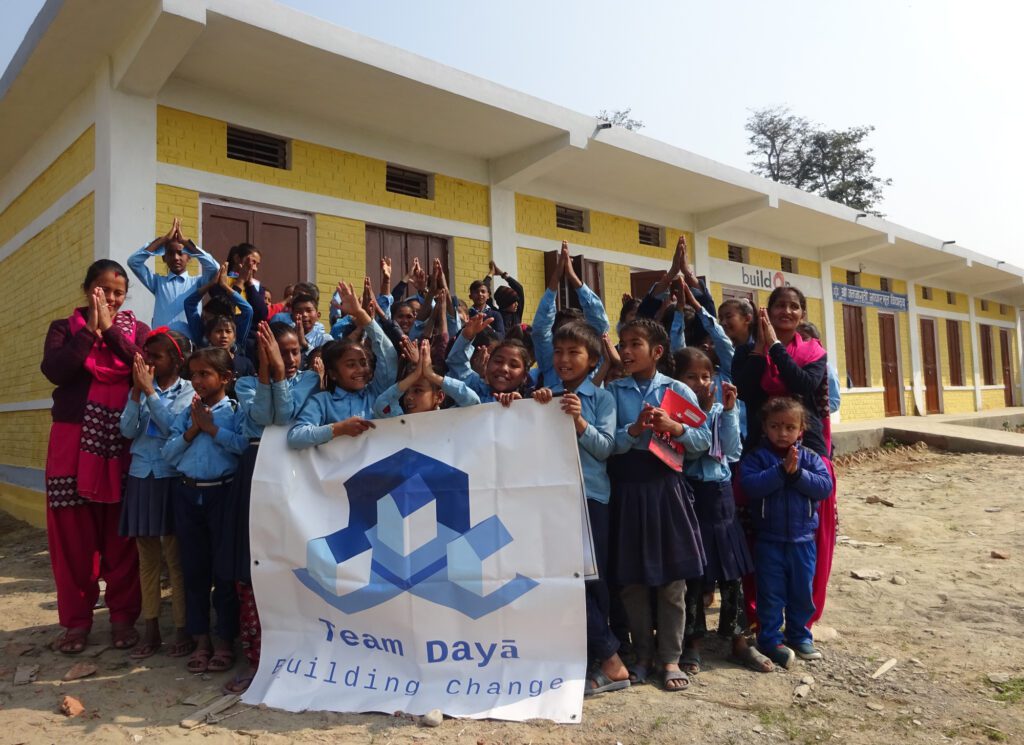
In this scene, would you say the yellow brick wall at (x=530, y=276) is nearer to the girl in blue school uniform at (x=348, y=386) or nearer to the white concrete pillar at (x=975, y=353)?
the girl in blue school uniform at (x=348, y=386)

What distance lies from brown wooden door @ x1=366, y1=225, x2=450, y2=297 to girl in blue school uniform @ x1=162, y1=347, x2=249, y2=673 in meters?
4.29

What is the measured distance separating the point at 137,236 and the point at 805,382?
201 inches

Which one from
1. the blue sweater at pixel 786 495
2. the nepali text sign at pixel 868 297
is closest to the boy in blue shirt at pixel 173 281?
the blue sweater at pixel 786 495

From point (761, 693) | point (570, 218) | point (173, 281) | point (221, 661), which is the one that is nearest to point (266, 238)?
point (173, 281)

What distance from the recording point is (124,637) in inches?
134

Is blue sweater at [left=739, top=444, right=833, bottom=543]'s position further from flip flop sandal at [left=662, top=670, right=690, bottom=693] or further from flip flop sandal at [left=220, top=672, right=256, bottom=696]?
flip flop sandal at [left=220, top=672, right=256, bottom=696]

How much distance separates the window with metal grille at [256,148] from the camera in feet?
21.7

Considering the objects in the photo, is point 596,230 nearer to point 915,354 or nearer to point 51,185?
point 51,185

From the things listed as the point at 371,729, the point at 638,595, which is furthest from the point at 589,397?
the point at 371,729

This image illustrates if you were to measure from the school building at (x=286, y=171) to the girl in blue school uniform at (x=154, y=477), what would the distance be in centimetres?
271

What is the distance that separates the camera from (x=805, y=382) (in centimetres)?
335

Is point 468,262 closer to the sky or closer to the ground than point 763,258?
closer to the ground

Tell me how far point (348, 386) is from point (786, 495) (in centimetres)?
199

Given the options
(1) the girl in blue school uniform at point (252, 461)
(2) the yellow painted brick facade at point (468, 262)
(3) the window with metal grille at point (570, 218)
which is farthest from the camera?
(3) the window with metal grille at point (570, 218)
